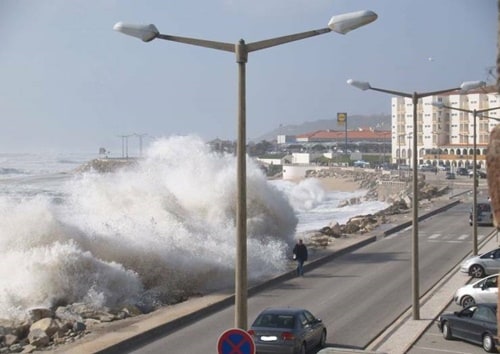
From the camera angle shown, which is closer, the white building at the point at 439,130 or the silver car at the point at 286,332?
the silver car at the point at 286,332

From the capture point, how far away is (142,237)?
2964 cm

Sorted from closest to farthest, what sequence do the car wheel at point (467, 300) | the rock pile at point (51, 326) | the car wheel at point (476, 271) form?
1. the rock pile at point (51, 326)
2. the car wheel at point (467, 300)
3. the car wheel at point (476, 271)

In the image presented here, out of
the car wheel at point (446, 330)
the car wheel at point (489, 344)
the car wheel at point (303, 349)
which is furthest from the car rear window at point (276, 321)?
the car wheel at point (489, 344)

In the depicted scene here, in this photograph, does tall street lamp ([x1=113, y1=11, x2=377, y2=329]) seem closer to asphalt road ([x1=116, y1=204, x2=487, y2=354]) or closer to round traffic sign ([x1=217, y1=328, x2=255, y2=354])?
round traffic sign ([x1=217, y1=328, x2=255, y2=354])

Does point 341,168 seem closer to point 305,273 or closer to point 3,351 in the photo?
point 305,273

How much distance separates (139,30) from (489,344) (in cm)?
1068

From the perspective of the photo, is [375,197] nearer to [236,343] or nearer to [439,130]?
[439,130]

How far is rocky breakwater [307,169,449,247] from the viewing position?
44000mm

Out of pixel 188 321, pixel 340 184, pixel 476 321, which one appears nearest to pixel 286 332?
pixel 476 321

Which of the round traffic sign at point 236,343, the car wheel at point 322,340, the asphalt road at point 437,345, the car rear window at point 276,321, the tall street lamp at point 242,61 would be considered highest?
the tall street lamp at point 242,61

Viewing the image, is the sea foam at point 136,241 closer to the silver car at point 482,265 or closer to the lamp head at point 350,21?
the silver car at point 482,265

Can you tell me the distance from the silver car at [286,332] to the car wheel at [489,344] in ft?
11.0

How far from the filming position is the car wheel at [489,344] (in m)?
16.0

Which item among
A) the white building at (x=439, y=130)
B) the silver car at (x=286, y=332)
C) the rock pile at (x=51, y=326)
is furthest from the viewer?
the white building at (x=439, y=130)
